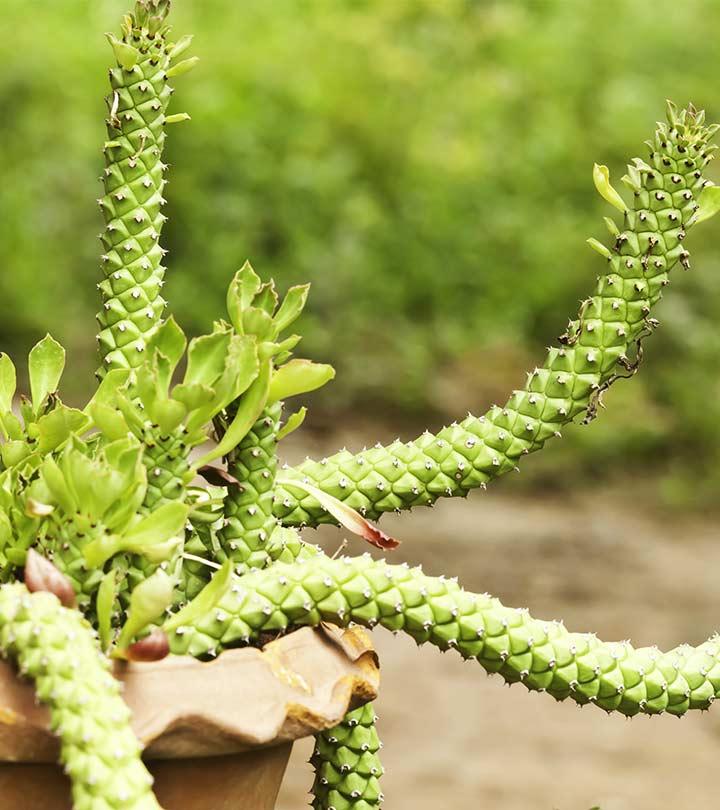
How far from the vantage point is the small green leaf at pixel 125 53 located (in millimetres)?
994

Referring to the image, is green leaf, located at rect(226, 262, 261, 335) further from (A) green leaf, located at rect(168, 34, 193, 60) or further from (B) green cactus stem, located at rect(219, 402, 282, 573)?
(A) green leaf, located at rect(168, 34, 193, 60)

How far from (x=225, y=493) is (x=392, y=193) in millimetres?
4813

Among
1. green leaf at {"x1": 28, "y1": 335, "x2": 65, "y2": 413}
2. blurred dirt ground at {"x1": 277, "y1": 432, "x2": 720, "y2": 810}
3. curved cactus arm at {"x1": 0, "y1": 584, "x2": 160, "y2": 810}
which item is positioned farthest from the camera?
blurred dirt ground at {"x1": 277, "y1": 432, "x2": 720, "y2": 810}

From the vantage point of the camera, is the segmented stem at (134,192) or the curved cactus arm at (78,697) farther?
the segmented stem at (134,192)

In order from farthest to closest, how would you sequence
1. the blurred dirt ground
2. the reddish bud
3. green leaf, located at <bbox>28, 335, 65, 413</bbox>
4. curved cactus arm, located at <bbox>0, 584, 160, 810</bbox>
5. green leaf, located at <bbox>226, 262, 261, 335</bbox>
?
the blurred dirt ground < green leaf, located at <bbox>28, 335, 65, 413</bbox> < green leaf, located at <bbox>226, 262, 261, 335</bbox> < the reddish bud < curved cactus arm, located at <bbox>0, 584, 160, 810</bbox>

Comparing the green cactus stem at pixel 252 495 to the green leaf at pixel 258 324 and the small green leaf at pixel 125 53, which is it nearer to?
the green leaf at pixel 258 324

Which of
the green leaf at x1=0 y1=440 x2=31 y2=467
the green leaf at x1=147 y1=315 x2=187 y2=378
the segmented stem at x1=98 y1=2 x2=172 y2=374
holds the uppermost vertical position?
the segmented stem at x1=98 y1=2 x2=172 y2=374

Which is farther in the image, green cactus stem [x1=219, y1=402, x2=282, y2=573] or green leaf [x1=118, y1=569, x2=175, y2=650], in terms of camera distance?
green cactus stem [x1=219, y1=402, x2=282, y2=573]

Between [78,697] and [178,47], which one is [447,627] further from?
[178,47]

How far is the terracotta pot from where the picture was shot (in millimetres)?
788

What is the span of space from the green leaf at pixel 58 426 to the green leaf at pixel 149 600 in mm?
172

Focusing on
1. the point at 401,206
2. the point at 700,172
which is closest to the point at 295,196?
the point at 401,206

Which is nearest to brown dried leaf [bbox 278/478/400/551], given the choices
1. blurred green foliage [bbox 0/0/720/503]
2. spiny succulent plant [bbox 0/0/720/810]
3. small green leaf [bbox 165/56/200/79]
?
spiny succulent plant [bbox 0/0/720/810]

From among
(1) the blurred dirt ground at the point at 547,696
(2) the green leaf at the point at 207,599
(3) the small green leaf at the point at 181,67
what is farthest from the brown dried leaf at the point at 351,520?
(1) the blurred dirt ground at the point at 547,696
